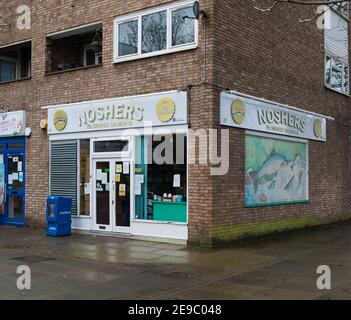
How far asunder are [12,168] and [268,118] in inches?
323

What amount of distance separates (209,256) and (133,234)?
3.05 m

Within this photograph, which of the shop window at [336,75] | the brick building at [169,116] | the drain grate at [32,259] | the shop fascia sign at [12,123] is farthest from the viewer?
the shop window at [336,75]

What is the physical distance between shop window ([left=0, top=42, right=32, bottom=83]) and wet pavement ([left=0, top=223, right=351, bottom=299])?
263 inches

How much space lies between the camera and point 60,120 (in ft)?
48.6

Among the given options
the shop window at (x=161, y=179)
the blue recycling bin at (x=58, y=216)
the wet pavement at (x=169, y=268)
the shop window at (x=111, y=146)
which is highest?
the shop window at (x=111, y=146)

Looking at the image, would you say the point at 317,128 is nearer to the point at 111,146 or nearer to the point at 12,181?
the point at 111,146

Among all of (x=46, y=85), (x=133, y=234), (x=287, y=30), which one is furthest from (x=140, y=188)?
(x=287, y=30)

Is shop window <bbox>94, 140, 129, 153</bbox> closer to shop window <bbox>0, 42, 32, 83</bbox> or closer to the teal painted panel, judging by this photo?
the teal painted panel

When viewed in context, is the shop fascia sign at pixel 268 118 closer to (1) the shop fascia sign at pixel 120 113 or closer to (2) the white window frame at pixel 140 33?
(1) the shop fascia sign at pixel 120 113

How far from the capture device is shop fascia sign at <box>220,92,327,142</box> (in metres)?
12.4

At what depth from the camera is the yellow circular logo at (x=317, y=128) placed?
1636 centimetres

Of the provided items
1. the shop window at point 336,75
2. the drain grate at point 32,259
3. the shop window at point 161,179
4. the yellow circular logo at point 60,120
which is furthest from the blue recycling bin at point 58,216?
the shop window at point 336,75

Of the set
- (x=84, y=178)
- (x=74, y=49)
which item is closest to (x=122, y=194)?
(x=84, y=178)

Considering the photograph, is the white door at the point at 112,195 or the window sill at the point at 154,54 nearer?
the window sill at the point at 154,54
